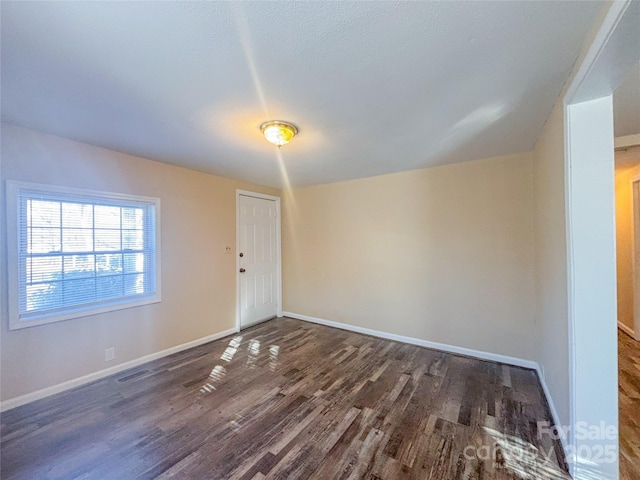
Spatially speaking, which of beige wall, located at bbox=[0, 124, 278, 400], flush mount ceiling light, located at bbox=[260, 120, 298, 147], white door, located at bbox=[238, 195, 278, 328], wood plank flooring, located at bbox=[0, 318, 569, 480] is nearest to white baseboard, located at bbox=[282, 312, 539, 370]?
wood plank flooring, located at bbox=[0, 318, 569, 480]

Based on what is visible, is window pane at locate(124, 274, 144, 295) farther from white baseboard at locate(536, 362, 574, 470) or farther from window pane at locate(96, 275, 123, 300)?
white baseboard at locate(536, 362, 574, 470)

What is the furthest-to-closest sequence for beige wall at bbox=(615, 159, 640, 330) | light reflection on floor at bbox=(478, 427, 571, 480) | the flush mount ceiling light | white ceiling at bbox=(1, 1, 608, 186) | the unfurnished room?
beige wall at bbox=(615, 159, 640, 330) → the flush mount ceiling light → light reflection on floor at bbox=(478, 427, 571, 480) → the unfurnished room → white ceiling at bbox=(1, 1, 608, 186)

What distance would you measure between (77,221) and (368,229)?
339 cm

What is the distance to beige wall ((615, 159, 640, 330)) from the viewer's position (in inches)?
138

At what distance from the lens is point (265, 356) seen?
10.3 ft

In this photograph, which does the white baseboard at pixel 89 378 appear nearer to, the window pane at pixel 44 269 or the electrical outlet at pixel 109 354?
the electrical outlet at pixel 109 354

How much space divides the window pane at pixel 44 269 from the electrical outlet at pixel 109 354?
0.87 meters

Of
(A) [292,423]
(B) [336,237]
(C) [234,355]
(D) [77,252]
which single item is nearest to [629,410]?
(A) [292,423]

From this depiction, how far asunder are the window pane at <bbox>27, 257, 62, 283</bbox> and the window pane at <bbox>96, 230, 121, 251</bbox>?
345 mm

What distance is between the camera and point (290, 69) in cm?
147

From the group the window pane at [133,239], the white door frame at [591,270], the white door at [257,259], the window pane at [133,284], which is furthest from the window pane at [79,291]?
the white door frame at [591,270]

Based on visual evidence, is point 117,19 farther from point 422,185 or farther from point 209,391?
point 422,185

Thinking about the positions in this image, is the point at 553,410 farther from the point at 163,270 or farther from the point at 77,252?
the point at 77,252

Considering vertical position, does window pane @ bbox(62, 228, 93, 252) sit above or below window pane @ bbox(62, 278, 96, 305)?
above
